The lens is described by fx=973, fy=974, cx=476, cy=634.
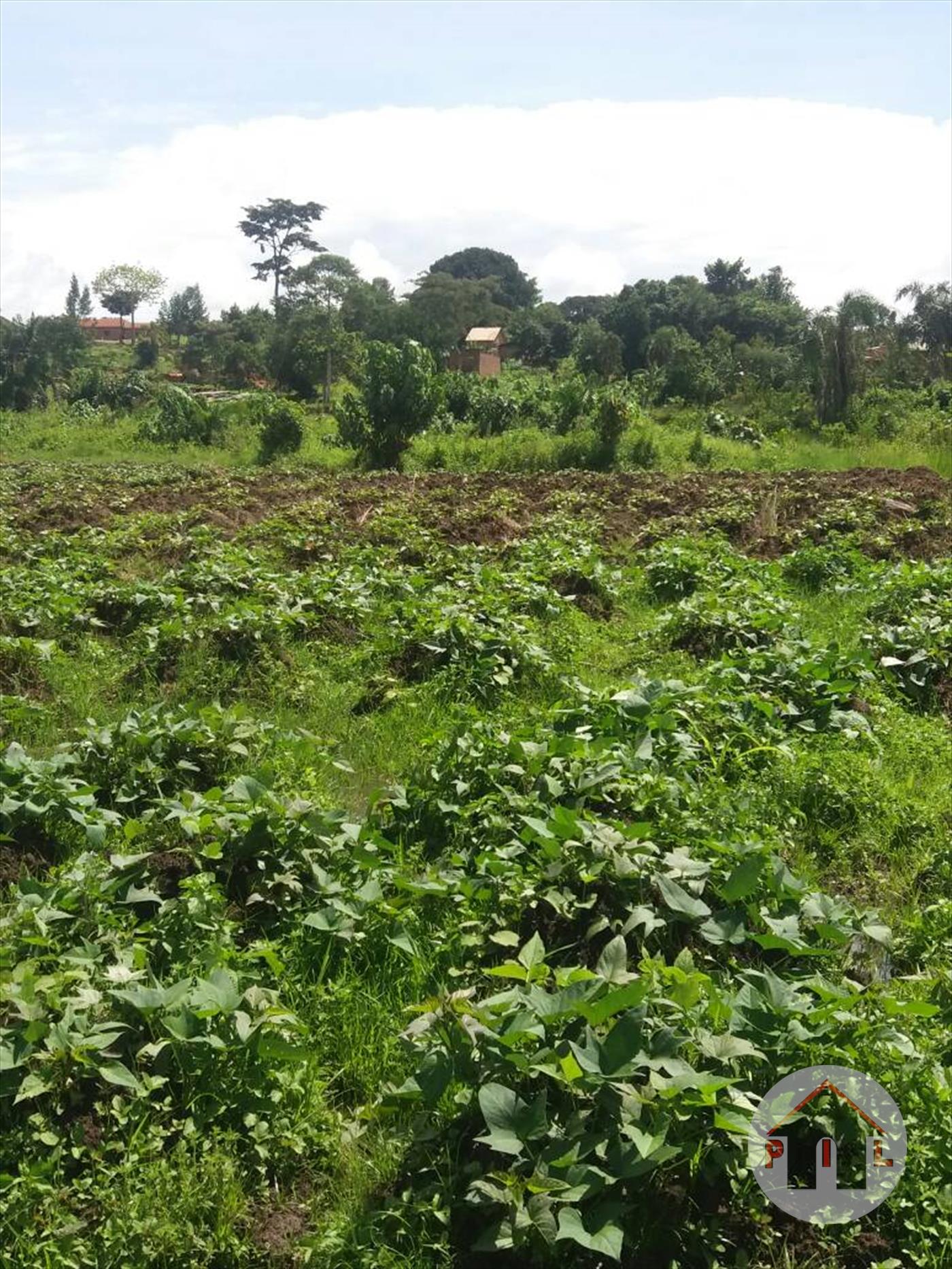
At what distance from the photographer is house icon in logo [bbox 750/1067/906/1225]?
2.20 m

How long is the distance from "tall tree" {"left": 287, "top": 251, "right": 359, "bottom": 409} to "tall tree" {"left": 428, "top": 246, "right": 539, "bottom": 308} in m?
19.2

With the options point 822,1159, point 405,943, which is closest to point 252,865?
point 405,943

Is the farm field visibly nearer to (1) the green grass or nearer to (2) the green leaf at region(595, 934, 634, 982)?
(2) the green leaf at region(595, 934, 634, 982)

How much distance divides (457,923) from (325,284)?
51.7 m

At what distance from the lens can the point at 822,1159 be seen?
2273mm

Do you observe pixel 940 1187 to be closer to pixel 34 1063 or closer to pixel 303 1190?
pixel 303 1190

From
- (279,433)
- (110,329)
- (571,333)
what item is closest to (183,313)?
(110,329)

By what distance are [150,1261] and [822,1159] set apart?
1535 millimetres

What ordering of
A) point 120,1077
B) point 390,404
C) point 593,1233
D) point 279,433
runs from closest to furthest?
point 593,1233, point 120,1077, point 390,404, point 279,433

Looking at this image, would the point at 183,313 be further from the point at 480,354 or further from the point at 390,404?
the point at 390,404

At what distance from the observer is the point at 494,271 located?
Answer: 77.4 meters

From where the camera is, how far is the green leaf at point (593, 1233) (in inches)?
75.6

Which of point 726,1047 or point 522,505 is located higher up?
point 522,505

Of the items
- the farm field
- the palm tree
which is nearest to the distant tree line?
the palm tree
